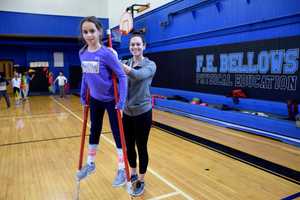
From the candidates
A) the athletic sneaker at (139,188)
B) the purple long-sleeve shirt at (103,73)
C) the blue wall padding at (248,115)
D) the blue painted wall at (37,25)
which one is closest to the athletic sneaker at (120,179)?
the athletic sneaker at (139,188)

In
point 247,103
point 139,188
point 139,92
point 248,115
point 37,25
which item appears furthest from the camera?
point 37,25

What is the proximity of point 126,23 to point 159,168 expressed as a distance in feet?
26.0

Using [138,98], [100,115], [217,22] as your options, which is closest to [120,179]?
[100,115]

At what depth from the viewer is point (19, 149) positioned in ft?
13.4

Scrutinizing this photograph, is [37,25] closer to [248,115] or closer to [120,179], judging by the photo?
[248,115]

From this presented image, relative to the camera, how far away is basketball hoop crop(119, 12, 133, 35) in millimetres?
9796

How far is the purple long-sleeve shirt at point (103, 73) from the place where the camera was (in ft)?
6.06

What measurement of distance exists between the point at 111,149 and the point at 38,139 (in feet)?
5.13

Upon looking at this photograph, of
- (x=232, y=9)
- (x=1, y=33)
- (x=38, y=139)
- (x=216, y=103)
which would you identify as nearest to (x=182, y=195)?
(x=38, y=139)

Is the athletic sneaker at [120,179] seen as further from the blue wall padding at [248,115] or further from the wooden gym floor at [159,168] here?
the blue wall padding at [248,115]

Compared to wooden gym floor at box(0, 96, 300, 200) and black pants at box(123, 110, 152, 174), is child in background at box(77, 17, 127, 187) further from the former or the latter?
wooden gym floor at box(0, 96, 300, 200)

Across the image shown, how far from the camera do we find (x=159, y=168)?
3254 millimetres

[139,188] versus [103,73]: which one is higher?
[103,73]

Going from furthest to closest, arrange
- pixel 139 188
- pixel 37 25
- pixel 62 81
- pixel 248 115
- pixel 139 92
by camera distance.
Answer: pixel 37 25, pixel 62 81, pixel 248 115, pixel 139 188, pixel 139 92
